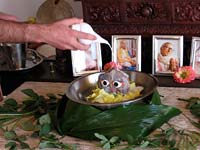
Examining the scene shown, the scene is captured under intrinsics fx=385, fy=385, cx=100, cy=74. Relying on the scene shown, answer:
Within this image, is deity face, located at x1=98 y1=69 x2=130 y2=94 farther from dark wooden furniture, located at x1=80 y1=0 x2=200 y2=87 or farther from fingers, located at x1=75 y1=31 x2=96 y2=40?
dark wooden furniture, located at x1=80 y1=0 x2=200 y2=87

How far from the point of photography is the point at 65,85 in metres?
1.40

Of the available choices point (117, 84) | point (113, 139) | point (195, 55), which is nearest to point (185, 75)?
point (195, 55)

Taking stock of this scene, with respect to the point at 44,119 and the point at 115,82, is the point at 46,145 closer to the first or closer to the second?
the point at 44,119

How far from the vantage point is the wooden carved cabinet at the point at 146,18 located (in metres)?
1.32

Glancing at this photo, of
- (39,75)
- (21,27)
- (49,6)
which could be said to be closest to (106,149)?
(21,27)

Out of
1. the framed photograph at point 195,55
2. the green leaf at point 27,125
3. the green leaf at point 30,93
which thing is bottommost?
the green leaf at point 27,125

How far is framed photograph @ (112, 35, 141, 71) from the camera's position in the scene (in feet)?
4.58

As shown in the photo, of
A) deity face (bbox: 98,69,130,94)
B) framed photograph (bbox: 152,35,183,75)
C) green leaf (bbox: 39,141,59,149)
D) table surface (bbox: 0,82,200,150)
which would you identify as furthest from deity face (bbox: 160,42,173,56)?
green leaf (bbox: 39,141,59,149)

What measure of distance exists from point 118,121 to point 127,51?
454 millimetres

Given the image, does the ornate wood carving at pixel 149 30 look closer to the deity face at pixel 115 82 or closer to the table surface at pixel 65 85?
the table surface at pixel 65 85

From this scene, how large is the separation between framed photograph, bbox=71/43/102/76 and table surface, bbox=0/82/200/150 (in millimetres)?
92

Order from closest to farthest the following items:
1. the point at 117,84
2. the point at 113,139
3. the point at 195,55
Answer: the point at 113,139, the point at 117,84, the point at 195,55

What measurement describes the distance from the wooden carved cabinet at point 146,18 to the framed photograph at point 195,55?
0.03 meters

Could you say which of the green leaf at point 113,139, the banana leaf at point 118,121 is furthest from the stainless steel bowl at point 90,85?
the green leaf at point 113,139
